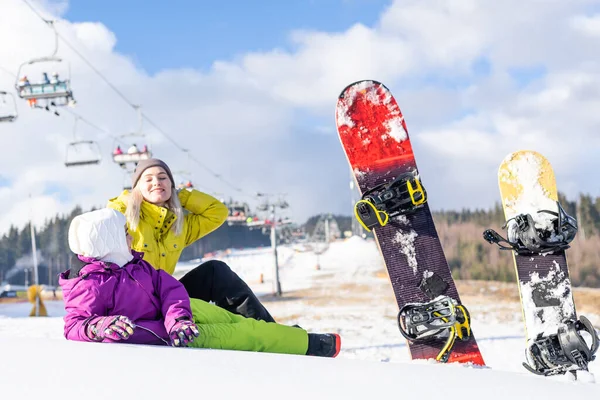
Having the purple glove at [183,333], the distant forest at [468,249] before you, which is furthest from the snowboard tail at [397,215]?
the distant forest at [468,249]

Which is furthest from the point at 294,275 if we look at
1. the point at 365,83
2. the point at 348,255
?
the point at 365,83

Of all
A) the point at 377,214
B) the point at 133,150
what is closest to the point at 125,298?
the point at 377,214

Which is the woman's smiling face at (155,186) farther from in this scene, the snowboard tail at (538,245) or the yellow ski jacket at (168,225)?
the snowboard tail at (538,245)

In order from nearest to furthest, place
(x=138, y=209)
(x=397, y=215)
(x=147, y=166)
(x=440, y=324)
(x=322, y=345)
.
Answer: (x=322, y=345)
(x=138, y=209)
(x=147, y=166)
(x=440, y=324)
(x=397, y=215)

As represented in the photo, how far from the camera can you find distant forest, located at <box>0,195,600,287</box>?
43531 millimetres

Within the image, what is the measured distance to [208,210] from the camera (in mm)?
3842

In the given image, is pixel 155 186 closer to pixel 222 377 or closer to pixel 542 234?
pixel 222 377

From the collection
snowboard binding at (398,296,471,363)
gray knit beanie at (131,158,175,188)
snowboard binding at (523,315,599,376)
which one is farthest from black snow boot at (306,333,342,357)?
gray knit beanie at (131,158,175,188)

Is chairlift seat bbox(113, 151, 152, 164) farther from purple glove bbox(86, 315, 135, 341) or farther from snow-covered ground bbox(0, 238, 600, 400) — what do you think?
snow-covered ground bbox(0, 238, 600, 400)

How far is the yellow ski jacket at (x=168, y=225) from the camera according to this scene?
3502 mm

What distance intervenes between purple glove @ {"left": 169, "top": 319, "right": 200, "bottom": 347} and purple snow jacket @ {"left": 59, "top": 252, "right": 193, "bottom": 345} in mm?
60

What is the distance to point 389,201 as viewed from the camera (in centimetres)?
388

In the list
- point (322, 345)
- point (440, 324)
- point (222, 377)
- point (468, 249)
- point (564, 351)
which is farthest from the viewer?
point (468, 249)

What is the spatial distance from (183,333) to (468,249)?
4337cm
